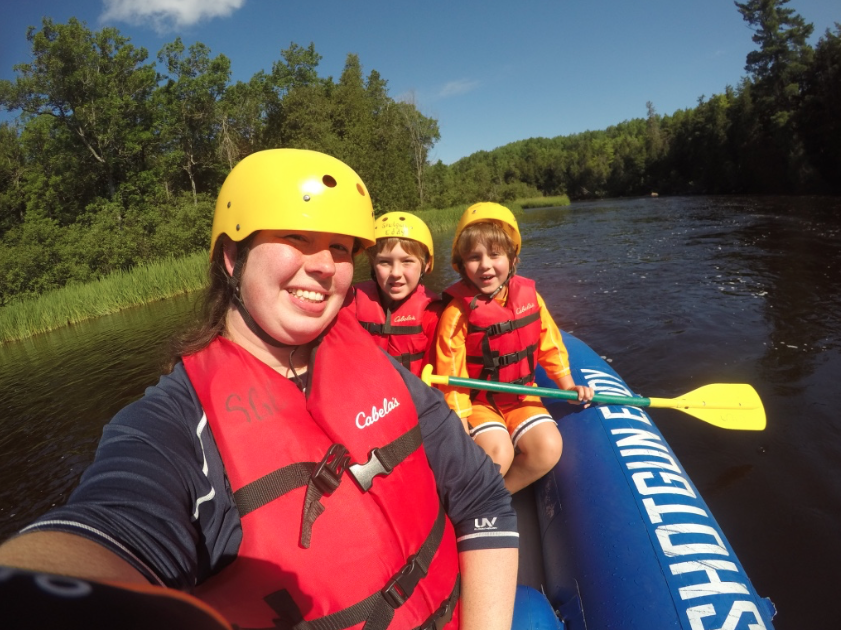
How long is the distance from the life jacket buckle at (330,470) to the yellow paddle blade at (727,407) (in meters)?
2.79

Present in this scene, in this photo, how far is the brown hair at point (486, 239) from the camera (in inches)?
113

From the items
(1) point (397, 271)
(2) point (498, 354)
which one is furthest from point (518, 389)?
(1) point (397, 271)

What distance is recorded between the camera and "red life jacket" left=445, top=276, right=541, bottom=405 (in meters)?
2.93

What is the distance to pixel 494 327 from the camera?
9.63 ft

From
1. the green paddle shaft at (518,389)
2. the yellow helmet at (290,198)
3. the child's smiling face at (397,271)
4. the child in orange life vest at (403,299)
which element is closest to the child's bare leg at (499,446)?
the green paddle shaft at (518,389)

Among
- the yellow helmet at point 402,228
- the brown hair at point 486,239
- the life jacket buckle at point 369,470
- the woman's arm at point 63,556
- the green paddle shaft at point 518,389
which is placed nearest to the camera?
the woman's arm at point 63,556

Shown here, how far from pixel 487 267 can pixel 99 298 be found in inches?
478

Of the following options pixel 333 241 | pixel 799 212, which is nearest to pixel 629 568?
pixel 333 241

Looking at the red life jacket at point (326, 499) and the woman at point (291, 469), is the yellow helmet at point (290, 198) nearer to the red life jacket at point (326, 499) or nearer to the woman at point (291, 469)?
the woman at point (291, 469)

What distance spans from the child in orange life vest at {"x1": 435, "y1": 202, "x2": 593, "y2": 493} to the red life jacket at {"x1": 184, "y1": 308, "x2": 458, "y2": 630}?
1508 millimetres

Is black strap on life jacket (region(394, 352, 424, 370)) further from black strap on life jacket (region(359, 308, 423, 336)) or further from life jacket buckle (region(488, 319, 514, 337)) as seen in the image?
life jacket buckle (region(488, 319, 514, 337))

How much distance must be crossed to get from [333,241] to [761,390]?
429 cm

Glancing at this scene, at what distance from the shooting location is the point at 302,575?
100cm

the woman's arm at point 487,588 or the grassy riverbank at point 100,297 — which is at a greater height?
the grassy riverbank at point 100,297
